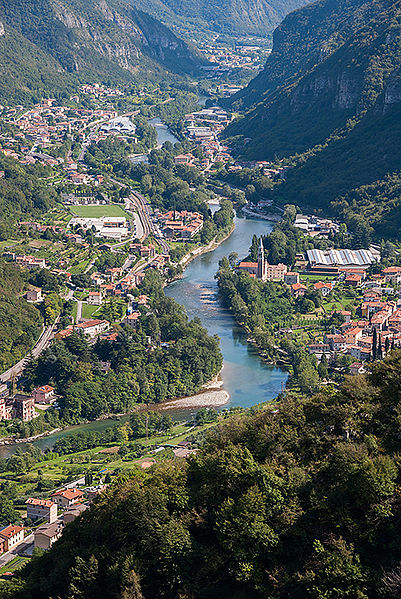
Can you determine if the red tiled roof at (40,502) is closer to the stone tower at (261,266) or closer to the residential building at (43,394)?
the residential building at (43,394)

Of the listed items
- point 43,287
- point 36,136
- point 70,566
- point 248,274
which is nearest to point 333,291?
point 248,274

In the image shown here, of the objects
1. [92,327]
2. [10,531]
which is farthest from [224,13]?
[10,531]

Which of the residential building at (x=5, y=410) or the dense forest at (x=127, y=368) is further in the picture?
the dense forest at (x=127, y=368)

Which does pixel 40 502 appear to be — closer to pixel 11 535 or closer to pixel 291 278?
pixel 11 535

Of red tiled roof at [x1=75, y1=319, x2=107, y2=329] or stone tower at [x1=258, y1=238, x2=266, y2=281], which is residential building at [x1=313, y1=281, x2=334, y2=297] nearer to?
stone tower at [x1=258, y1=238, x2=266, y2=281]

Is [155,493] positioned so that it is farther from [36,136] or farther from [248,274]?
[36,136]

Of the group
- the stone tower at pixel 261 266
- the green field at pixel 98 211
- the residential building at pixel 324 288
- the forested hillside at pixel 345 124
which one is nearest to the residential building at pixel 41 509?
the residential building at pixel 324 288

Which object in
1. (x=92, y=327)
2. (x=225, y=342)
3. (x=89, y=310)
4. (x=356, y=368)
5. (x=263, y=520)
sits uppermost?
(x=89, y=310)
